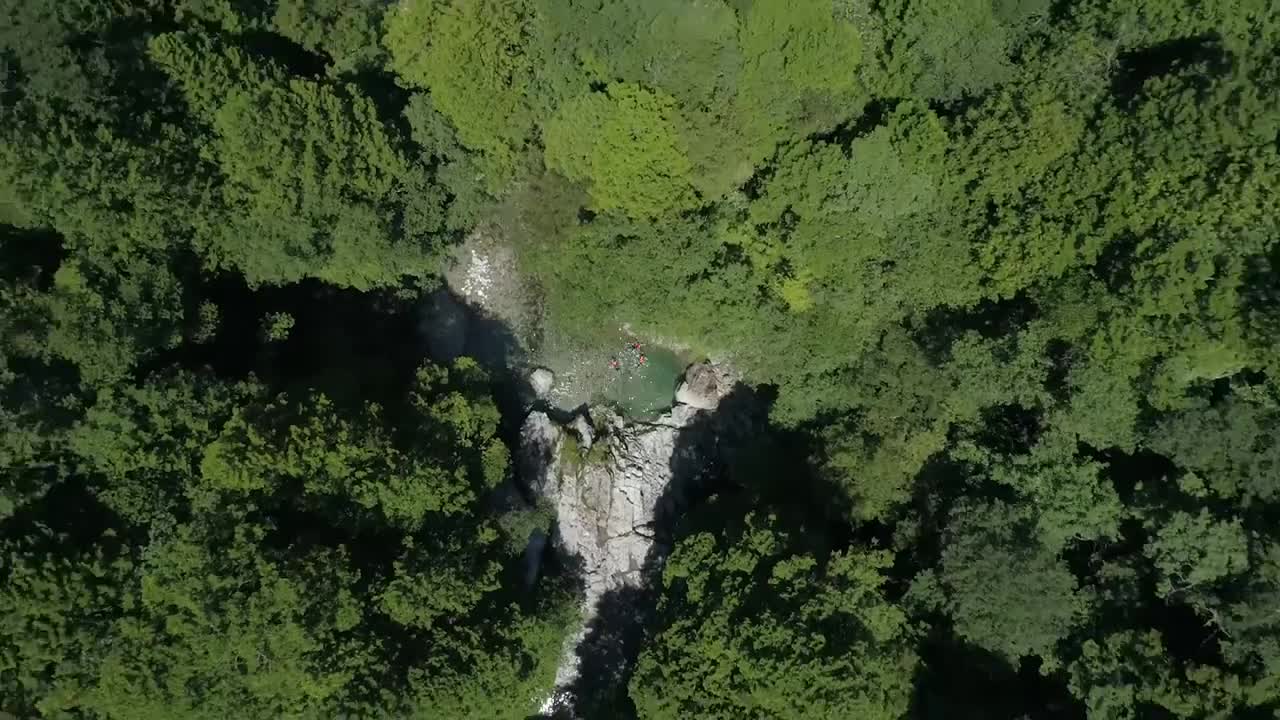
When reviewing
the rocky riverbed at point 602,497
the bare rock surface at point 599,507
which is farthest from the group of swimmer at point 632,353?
the bare rock surface at point 599,507

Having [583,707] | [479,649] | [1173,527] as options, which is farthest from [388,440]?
[1173,527]

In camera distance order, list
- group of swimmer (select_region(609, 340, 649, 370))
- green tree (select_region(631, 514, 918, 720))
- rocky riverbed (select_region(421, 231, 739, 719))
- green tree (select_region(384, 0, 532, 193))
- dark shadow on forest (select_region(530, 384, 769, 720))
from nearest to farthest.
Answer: green tree (select_region(631, 514, 918, 720))
green tree (select_region(384, 0, 532, 193))
dark shadow on forest (select_region(530, 384, 769, 720))
rocky riverbed (select_region(421, 231, 739, 719))
group of swimmer (select_region(609, 340, 649, 370))

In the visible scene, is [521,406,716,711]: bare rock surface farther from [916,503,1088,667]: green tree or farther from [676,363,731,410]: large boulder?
[916,503,1088,667]: green tree

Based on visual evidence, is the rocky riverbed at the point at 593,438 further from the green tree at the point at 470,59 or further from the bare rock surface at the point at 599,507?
the green tree at the point at 470,59

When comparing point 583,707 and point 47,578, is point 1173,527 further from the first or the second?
point 47,578

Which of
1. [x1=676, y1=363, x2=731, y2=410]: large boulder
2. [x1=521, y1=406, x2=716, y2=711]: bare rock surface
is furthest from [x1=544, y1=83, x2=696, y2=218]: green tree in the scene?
[x1=521, y1=406, x2=716, y2=711]: bare rock surface

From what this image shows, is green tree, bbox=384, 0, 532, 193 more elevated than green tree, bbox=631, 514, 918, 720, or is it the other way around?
green tree, bbox=384, 0, 532, 193

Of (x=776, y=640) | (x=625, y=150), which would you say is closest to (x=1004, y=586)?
(x=776, y=640)
